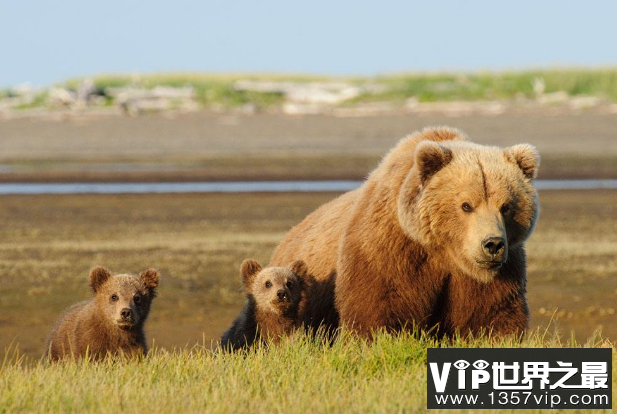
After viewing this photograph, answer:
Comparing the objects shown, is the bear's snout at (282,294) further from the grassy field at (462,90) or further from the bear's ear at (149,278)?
the grassy field at (462,90)

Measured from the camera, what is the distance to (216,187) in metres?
20.6

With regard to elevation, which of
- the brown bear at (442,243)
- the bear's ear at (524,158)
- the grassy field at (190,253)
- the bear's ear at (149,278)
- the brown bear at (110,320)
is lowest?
the grassy field at (190,253)

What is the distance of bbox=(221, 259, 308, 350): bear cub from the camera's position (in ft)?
23.3

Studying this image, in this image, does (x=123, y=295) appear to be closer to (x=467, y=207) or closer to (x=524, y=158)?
(x=467, y=207)

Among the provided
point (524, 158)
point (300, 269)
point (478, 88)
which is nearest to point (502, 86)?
point (478, 88)

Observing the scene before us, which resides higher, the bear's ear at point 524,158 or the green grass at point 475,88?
the bear's ear at point 524,158

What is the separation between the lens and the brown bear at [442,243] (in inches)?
229

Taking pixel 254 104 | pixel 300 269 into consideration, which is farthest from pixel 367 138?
pixel 300 269

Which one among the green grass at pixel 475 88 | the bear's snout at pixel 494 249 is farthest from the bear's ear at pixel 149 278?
the green grass at pixel 475 88

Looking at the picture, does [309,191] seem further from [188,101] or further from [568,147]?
[188,101]

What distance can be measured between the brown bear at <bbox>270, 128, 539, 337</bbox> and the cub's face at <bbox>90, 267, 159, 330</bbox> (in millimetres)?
1442

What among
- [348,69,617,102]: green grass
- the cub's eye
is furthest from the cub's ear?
[348,69,617,102]: green grass

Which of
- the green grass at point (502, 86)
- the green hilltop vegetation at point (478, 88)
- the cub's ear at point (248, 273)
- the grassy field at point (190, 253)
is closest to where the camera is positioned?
the cub's ear at point (248, 273)

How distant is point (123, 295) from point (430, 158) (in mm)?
2397
